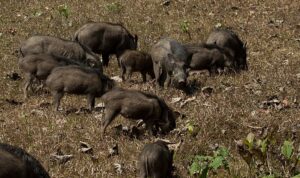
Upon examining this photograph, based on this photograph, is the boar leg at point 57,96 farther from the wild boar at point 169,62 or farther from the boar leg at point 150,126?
the wild boar at point 169,62

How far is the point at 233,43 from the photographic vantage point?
1543 cm

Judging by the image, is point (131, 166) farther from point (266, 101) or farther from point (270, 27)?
point (270, 27)

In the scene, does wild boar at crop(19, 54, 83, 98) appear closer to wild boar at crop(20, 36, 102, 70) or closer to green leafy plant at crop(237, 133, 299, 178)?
wild boar at crop(20, 36, 102, 70)

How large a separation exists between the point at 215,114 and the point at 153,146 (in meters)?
2.37

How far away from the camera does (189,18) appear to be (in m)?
19.2

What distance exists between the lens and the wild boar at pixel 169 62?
13.4 metres

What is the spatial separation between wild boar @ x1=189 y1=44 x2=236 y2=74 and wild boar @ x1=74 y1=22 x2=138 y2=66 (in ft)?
6.76

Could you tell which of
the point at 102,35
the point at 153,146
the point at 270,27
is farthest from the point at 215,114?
the point at 270,27

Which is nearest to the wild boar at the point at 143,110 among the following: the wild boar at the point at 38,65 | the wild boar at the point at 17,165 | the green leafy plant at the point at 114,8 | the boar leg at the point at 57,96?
the boar leg at the point at 57,96

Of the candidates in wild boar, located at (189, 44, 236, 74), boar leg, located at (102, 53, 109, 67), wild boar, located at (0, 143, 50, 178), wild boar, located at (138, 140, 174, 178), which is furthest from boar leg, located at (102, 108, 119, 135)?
boar leg, located at (102, 53, 109, 67)

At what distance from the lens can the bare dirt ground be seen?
29.6 ft

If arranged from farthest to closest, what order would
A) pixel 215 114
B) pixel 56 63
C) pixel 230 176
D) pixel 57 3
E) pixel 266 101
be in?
pixel 57 3 < pixel 56 63 < pixel 266 101 < pixel 215 114 < pixel 230 176

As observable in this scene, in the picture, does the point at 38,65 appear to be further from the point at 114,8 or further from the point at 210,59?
the point at 114,8

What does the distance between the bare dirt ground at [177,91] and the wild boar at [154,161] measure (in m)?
0.38
